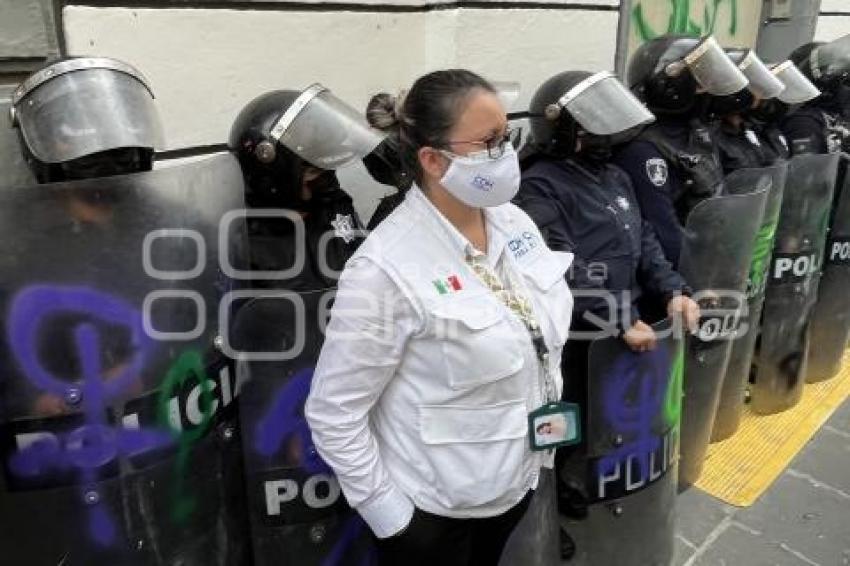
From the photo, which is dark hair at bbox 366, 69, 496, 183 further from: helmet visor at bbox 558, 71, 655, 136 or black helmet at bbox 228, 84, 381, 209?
helmet visor at bbox 558, 71, 655, 136

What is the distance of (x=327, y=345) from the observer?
5.51 ft

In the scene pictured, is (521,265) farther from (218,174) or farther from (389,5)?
(389,5)

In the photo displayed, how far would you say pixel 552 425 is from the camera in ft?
6.07

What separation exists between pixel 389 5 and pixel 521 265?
1808 mm

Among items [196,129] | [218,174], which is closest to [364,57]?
[196,129]

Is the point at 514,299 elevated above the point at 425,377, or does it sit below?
above

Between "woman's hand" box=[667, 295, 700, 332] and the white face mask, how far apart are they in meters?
1.15

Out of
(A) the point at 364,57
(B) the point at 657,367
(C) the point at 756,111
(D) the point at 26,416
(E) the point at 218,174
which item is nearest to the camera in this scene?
(D) the point at 26,416

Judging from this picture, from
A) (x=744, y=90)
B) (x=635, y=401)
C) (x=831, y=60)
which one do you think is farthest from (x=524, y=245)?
(x=831, y=60)

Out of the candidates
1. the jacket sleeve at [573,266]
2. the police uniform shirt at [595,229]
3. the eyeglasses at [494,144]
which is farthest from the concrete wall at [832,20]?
the eyeglasses at [494,144]

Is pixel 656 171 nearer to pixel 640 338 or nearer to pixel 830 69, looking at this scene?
pixel 640 338

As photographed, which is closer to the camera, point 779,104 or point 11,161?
point 11,161

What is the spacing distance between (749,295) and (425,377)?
2.43m

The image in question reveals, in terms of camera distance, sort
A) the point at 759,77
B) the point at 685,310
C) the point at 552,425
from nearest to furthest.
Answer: the point at 552,425 → the point at 685,310 → the point at 759,77
